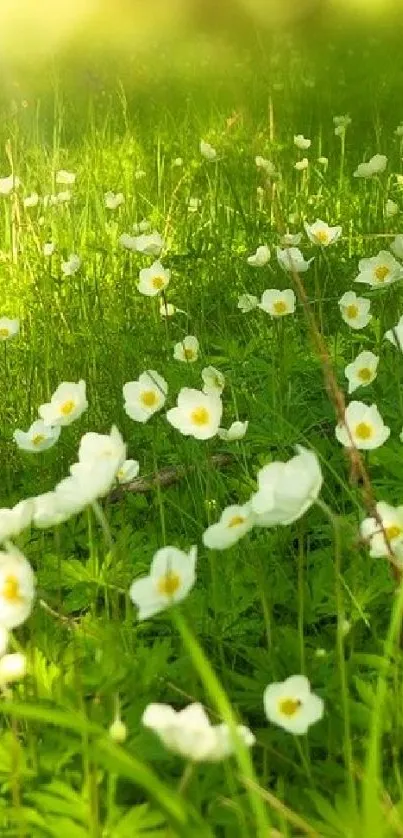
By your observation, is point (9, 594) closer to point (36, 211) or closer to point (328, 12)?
point (36, 211)

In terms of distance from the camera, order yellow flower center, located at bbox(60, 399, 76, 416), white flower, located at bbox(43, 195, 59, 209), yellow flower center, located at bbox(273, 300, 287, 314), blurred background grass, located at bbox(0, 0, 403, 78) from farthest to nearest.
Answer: blurred background grass, located at bbox(0, 0, 403, 78), white flower, located at bbox(43, 195, 59, 209), yellow flower center, located at bbox(273, 300, 287, 314), yellow flower center, located at bbox(60, 399, 76, 416)

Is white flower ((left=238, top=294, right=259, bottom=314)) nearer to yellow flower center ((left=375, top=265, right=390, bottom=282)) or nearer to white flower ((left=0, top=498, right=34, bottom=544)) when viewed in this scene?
Answer: yellow flower center ((left=375, top=265, right=390, bottom=282))

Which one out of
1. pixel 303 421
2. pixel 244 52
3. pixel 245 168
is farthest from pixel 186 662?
pixel 244 52

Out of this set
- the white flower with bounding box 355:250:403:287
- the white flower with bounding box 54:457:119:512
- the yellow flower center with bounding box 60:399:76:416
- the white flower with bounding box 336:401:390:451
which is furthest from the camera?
the white flower with bounding box 355:250:403:287

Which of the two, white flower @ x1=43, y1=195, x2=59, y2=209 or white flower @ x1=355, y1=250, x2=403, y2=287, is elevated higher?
white flower @ x1=43, y1=195, x2=59, y2=209

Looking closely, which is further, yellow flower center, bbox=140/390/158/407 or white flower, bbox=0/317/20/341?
white flower, bbox=0/317/20/341

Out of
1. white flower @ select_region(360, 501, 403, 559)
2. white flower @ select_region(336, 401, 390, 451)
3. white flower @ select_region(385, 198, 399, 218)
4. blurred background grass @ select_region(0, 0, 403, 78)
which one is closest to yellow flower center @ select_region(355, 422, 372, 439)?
white flower @ select_region(336, 401, 390, 451)

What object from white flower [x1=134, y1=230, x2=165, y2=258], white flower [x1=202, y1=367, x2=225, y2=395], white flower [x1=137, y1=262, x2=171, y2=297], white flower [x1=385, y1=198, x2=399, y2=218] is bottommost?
white flower [x1=202, y1=367, x2=225, y2=395]

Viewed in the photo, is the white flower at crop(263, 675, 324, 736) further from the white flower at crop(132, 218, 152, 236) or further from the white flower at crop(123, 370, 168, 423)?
the white flower at crop(132, 218, 152, 236)
